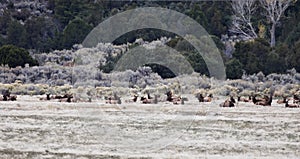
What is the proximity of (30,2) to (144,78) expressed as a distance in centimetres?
2827

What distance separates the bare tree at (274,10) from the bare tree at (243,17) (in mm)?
1132

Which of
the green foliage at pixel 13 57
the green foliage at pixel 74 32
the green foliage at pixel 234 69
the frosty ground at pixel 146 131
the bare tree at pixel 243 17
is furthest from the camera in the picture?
the bare tree at pixel 243 17

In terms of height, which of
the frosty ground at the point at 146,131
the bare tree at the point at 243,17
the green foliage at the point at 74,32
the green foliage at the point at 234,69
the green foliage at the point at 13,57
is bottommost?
the frosty ground at the point at 146,131

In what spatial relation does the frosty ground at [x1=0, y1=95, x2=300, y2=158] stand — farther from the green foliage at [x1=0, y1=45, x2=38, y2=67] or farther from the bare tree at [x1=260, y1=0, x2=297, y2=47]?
the bare tree at [x1=260, y1=0, x2=297, y2=47]

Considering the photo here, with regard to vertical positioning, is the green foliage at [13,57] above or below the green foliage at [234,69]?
above

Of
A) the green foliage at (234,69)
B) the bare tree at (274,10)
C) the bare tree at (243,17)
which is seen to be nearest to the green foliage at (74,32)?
the bare tree at (243,17)

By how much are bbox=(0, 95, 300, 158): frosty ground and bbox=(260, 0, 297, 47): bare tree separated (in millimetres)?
20566

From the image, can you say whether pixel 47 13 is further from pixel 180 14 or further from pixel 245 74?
pixel 245 74

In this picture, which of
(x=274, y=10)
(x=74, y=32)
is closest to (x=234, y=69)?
(x=274, y=10)

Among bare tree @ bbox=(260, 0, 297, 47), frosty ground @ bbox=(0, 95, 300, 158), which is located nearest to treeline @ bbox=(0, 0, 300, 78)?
bare tree @ bbox=(260, 0, 297, 47)

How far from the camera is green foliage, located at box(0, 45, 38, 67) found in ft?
112

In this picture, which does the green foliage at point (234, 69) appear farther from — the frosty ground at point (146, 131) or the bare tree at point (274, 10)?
the frosty ground at point (146, 131)

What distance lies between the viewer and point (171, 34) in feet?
141

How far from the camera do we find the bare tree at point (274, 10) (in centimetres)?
4119
